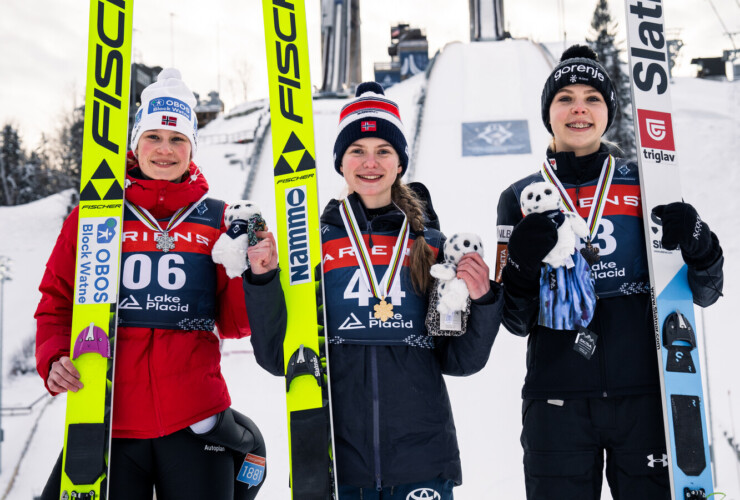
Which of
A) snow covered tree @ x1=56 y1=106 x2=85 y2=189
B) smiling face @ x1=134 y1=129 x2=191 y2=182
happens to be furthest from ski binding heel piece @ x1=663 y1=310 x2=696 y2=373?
snow covered tree @ x1=56 y1=106 x2=85 y2=189

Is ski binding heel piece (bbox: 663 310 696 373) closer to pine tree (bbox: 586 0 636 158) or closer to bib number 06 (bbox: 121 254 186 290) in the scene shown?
bib number 06 (bbox: 121 254 186 290)

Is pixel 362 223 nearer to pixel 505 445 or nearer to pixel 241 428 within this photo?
pixel 241 428

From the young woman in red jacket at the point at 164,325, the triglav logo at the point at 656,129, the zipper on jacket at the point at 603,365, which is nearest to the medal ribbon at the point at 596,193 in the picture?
the triglav logo at the point at 656,129

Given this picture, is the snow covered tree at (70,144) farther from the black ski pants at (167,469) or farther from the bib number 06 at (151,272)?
the black ski pants at (167,469)

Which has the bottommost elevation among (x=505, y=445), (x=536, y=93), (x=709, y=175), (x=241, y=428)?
(x=505, y=445)

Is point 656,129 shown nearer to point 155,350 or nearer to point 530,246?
point 530,246

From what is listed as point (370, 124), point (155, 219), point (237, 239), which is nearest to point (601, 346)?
point (370, 124)

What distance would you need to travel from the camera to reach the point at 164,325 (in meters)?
2.44

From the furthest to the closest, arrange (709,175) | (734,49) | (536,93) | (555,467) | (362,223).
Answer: (734,49), (536,93), (709,175), (362,223), (555,467)

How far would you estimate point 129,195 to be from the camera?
2.64 m

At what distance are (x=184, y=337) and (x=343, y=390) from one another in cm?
62

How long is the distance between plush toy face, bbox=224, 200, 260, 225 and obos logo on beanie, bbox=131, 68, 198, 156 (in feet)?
1.56

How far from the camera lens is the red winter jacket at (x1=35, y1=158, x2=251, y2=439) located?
2377 mm

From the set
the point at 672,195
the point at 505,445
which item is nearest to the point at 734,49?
the point at 505,445
